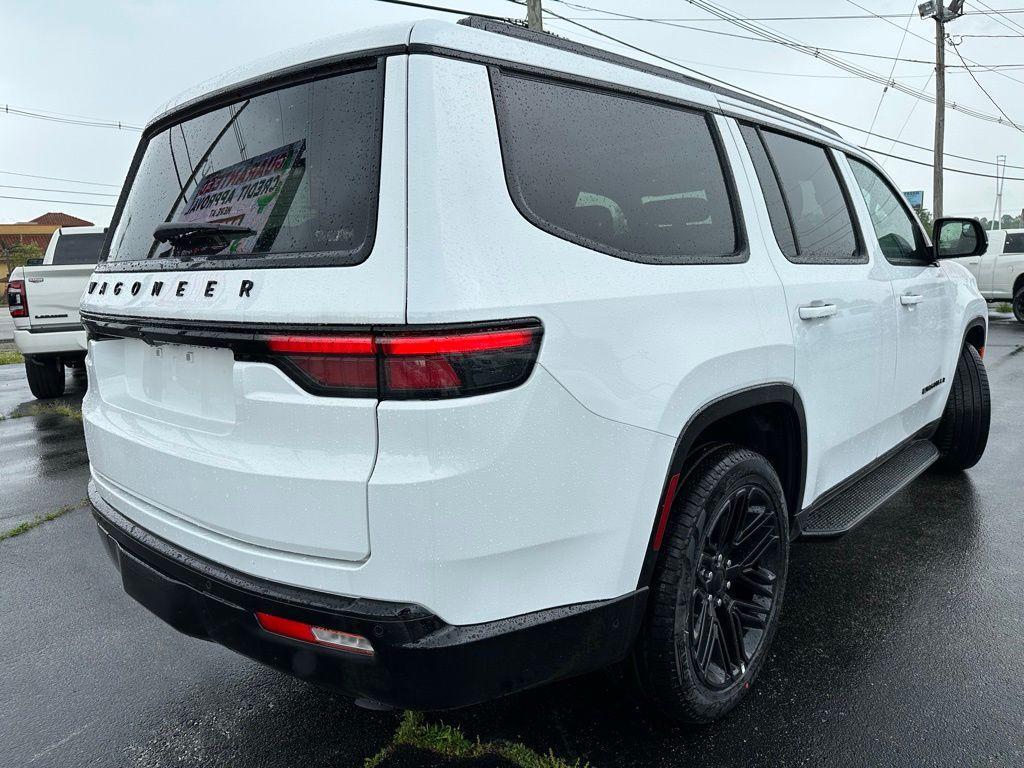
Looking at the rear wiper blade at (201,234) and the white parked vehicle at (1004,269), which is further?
the white parked vehicle at (1004,269)

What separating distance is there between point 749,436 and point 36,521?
3955 millimetres

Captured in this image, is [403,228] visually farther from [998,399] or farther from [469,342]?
[998,399]

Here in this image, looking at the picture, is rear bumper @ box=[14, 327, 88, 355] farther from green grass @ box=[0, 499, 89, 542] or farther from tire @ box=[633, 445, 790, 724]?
tire @ box=[633, 445, 790, 724]

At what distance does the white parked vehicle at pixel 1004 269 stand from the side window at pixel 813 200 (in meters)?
13.8

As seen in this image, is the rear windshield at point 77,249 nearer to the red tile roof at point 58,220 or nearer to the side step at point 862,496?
the side step at point 862,496

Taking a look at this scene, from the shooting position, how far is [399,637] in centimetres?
151

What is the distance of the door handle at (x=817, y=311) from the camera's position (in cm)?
239

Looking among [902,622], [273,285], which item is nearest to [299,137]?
[273,285]

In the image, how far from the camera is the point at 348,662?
159cm

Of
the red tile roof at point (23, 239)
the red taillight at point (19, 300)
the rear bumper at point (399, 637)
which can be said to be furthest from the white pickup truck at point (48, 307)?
the red tile roof at point (23, 239)

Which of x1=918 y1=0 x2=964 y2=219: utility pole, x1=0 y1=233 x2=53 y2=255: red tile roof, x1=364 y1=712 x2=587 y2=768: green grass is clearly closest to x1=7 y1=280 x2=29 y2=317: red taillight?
x1=364 y1=712 x2=587 y2=768: green grass

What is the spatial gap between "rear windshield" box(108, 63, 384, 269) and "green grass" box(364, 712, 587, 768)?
143 cm

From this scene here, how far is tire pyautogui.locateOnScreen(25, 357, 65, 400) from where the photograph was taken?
309 inches

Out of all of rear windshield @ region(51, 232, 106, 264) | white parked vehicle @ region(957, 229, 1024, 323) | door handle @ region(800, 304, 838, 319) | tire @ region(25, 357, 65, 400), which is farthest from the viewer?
white parked vehicle @ region(957, 229, 1024, 323)
